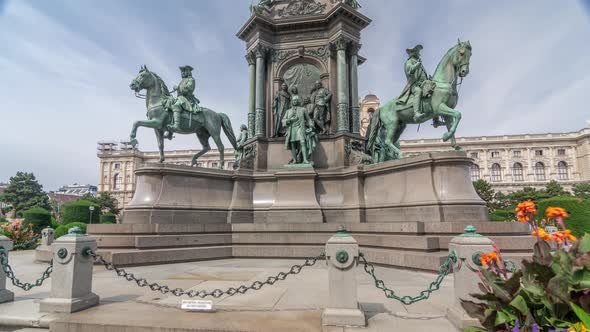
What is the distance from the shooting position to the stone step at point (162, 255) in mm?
9633

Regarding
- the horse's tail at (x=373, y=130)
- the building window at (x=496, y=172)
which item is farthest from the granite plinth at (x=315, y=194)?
the building window at (x=496, y=172)

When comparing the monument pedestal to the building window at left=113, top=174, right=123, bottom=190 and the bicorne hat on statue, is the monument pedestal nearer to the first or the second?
the bicorne hat on statue

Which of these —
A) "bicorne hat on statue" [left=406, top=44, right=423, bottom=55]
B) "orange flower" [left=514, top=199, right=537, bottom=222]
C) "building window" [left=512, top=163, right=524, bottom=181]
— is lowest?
"orange flower" [left=514, top=199, right=537, bottom=222]

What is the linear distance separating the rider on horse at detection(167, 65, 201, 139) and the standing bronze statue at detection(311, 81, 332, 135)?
17.4 feet

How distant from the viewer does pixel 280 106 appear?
52.3ft

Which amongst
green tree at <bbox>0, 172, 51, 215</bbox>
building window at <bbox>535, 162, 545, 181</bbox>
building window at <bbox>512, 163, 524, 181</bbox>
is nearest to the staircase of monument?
green tree at <bbox>0, 172, 51, 215</bbox>

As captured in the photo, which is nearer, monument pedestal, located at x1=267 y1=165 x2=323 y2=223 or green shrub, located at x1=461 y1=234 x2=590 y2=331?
green shrub, located at x1=461 y1=234 x2=590 y2=331

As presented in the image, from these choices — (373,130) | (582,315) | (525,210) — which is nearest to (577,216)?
(373,130)

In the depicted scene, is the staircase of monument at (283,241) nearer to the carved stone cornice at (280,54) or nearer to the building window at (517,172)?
the carved stone cornice at (280,54)

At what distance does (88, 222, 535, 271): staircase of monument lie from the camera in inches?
354

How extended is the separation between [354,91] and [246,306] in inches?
497

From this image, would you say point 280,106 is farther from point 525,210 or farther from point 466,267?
point 525,210

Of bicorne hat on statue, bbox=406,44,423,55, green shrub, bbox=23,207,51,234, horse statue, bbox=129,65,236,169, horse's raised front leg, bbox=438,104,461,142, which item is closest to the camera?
horse's raised front leg, bbox=438,104,461,142

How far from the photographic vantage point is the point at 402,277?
25.9 ft
